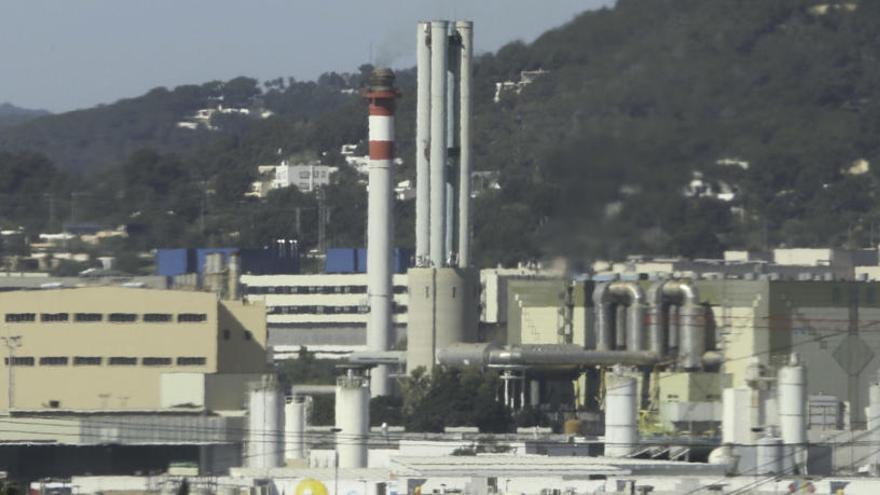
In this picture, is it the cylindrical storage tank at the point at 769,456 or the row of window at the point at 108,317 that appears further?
the row of window at the point at 108,317

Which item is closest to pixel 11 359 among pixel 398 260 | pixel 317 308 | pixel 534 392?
pixel 534 392

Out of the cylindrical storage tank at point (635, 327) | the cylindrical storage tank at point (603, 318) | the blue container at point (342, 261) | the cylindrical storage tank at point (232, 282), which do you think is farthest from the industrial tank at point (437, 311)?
the blue container at point (342, 261)

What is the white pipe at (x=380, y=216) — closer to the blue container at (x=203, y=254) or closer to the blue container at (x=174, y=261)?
the blue container at (x=203, y=254)

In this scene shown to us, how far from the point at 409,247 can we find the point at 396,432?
209ft

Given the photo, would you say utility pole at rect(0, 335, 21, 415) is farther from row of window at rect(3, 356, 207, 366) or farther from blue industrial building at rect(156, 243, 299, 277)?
blue industrial building at rect(156, 243, 299, 277)

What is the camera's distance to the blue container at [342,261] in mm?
132750

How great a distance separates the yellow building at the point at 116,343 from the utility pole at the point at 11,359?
0.03m

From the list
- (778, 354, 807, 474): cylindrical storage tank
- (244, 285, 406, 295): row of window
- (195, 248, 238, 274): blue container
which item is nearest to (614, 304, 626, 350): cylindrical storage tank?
(778, 354, 807, 474): cylindrical storage tank

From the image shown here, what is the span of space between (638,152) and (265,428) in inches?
417

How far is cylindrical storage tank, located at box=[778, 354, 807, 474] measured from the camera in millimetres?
58250

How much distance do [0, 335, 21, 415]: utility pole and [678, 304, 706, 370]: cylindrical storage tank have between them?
19995mm

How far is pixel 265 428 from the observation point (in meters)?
59.1

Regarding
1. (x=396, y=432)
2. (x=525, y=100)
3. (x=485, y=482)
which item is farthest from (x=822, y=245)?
(x=485, y=482)

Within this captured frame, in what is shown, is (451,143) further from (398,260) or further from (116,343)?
(398,260)
